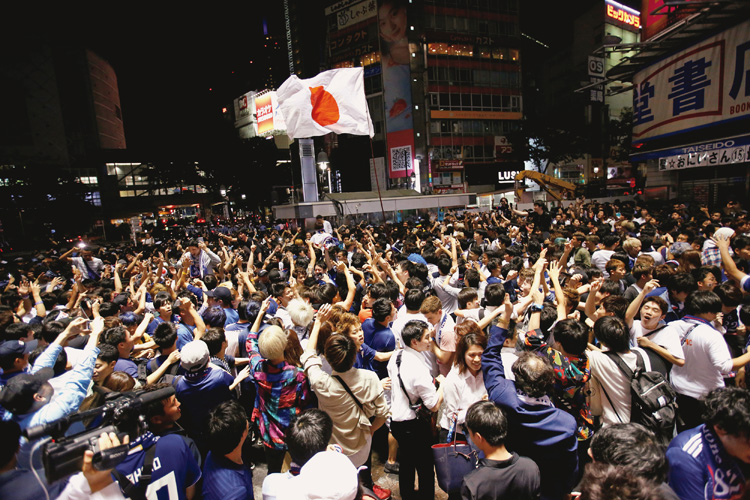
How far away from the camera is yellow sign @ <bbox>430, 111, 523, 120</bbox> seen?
38688 millimetres

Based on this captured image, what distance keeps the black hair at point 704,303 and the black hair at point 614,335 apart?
1.01m

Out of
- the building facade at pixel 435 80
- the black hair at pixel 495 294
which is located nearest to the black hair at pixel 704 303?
the black hair at pixel 495 294

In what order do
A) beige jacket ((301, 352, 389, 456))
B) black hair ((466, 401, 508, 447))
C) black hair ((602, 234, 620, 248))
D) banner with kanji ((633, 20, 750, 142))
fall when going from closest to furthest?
black hair ((466, 401, 508, 447)) < beige jacket ((301, 352, 389, 456)) < black hair ((602, 234, 620, 248)) < banner with kanji ((633, 20, 750, 142))

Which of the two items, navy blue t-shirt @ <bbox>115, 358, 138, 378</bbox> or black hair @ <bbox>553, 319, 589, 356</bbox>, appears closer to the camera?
black hair @ <bbox>553, 319, 589, 356</bbox>

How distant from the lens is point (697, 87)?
1327 centimetres

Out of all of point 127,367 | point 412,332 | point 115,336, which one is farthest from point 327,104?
point 412,332

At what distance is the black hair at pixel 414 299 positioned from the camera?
374 cm

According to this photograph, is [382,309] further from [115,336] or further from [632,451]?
[115,336]

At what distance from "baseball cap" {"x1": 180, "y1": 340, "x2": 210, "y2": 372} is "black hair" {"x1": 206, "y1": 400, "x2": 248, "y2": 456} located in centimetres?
86

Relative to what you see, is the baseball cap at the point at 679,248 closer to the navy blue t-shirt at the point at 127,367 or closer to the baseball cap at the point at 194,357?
the baseball cap at the point at 194,357

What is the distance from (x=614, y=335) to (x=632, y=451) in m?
1.04

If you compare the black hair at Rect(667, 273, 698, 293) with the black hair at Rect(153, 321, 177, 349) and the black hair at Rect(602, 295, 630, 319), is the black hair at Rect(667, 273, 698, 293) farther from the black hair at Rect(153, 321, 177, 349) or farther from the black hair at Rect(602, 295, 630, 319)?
the black hair at Rect(153, 321, 177, 349)

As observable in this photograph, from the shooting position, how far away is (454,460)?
8.41ft

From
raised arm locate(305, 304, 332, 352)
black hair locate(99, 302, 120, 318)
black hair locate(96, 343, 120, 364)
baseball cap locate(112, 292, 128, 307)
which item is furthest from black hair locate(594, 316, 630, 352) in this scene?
baseball cap locate(112, 292, 128, 307)
